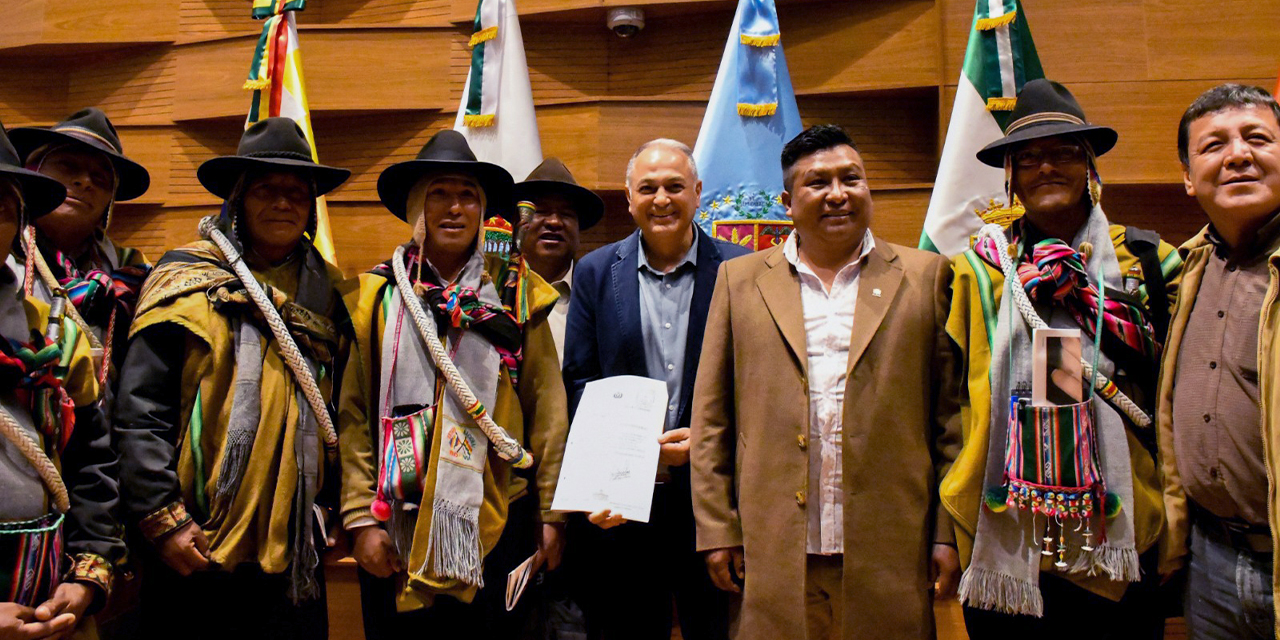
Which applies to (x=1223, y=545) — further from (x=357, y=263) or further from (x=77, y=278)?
(x=357, y=263)

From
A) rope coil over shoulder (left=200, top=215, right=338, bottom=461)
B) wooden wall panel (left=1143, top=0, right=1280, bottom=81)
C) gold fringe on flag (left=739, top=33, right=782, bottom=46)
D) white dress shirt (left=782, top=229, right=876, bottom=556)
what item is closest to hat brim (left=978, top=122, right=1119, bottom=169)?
white dress shirt (left=782, top=229, right=876, bottom=556)

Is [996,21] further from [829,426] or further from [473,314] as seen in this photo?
[473,314]

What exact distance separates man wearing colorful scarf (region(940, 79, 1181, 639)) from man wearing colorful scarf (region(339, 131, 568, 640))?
100 cm

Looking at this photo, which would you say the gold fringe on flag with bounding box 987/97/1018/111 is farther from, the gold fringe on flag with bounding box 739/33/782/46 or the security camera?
the security camera

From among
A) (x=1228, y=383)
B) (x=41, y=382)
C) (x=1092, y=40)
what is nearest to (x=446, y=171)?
Result: (x=41, y=382)

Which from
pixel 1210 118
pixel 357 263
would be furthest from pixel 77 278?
pixel 1210 118

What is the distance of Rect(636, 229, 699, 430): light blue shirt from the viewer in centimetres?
220

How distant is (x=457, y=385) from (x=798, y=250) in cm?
88

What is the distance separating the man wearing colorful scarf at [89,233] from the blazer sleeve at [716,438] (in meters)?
1.42

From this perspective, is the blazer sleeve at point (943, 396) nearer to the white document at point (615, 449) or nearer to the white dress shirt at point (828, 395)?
the white dress shirt at point (828, 395)

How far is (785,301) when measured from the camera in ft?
6.23

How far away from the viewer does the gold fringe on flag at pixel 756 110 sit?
322 centimetres

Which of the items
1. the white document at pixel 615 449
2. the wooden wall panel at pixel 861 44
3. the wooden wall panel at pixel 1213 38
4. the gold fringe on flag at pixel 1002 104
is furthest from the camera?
the wooden wall panel at pixel 861 44

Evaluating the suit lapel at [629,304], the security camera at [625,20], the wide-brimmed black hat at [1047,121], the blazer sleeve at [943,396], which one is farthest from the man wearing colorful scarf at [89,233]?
the security camera at [625,20]
